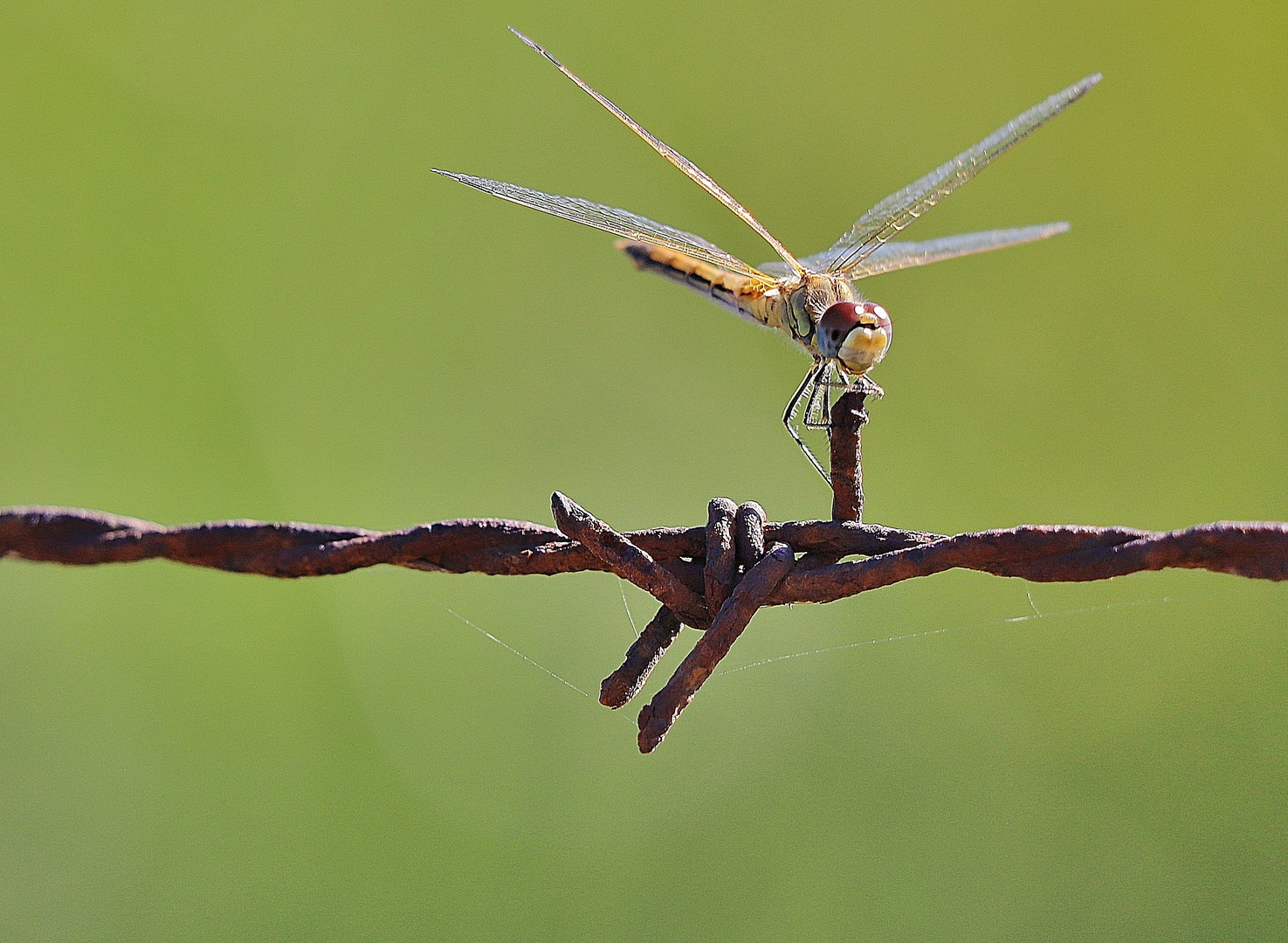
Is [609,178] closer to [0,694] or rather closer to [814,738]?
[814,738]

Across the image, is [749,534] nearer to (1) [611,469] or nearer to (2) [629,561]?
(2) [629,561]

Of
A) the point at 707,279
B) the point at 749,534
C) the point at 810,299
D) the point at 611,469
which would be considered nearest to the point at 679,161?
the point at 810,299

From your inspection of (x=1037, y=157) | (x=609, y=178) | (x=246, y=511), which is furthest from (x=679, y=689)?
(x=609, y=178)

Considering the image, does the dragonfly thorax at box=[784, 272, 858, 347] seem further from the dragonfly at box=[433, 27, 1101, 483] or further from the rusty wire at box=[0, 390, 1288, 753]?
the rusty wire at box=[0, 390, 1288, 753]

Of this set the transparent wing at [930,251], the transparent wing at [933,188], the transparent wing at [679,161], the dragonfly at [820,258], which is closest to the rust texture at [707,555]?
the dragonfly at [820,258]

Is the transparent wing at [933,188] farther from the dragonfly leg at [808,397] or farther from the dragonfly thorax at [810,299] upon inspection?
the dragonfly leg at [808,397]

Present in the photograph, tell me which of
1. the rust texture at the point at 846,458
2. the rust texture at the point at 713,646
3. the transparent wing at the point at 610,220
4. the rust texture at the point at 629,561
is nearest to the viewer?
the rust texture at the point at 713,646
